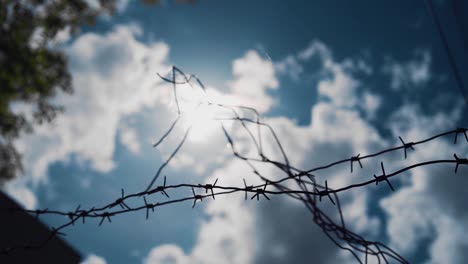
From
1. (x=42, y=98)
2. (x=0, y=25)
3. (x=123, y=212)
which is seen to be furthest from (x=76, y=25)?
(x=123, y=212)

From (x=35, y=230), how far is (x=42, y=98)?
13.5 feet

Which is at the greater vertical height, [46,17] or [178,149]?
[46,17]

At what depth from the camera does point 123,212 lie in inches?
72.2

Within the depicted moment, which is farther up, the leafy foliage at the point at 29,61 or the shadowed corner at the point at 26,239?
the leafy foliage at the point at 29,61

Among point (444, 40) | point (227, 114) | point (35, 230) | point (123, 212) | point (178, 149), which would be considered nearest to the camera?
point (178, 149)

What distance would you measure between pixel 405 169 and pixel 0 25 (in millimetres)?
11251

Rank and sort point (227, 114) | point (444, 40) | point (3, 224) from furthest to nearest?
point (3, 224) → point (444, 40) → point (227, 114)

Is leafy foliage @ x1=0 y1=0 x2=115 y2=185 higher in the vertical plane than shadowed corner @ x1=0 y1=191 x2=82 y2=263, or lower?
higher

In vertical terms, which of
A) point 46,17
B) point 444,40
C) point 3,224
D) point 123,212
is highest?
point 46,17

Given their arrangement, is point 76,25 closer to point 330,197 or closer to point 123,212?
point 123,212

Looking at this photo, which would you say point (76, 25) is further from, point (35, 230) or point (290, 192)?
point (290, 192)

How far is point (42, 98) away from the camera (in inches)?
377

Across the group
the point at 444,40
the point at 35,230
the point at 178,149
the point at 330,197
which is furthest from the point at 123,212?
the point at 35,230

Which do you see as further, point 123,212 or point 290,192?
point 123,212
